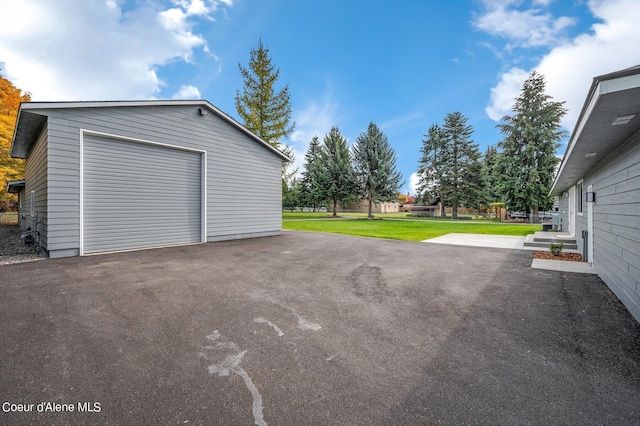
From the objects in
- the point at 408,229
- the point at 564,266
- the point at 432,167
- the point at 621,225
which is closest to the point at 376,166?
the point at 432,167

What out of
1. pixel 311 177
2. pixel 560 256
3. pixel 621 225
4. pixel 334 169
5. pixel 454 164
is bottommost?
pixel 560 256

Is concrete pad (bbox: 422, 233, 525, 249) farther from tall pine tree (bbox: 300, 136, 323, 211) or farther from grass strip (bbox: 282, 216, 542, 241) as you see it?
tall pine tree (bbox: 300, 136, 323, 211)

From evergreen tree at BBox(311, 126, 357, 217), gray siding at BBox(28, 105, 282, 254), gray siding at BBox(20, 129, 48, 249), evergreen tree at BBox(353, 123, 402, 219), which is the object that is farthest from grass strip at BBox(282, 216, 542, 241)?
evergreen tree at BBox(311, 126, 357, 217)

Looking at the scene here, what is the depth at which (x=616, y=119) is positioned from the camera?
3.21m

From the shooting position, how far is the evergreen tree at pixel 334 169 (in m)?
30.0

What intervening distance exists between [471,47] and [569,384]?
641 inches

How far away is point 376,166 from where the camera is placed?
89.7 feet

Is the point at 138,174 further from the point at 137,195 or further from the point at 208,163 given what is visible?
the point at 208,163

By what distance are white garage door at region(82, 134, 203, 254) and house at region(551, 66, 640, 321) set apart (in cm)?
989

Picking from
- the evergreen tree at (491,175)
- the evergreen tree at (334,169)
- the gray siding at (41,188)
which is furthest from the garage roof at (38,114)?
the evergreen tree at (491,175)

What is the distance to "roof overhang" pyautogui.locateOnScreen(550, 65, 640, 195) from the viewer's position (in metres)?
2.42

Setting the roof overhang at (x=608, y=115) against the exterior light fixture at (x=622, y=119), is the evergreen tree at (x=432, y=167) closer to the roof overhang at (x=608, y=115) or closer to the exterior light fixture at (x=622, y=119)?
the roof overhang at (x=608, y=115)

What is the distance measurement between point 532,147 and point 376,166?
13.7 metres

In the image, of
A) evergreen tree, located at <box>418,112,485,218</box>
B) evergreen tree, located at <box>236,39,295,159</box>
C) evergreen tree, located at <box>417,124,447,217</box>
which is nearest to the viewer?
evergreen tree, located at <box>236,39,295,159</box>
